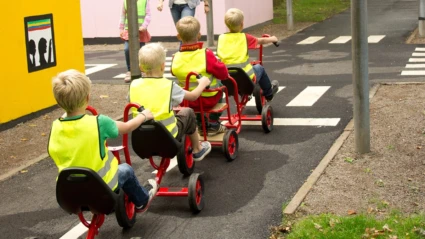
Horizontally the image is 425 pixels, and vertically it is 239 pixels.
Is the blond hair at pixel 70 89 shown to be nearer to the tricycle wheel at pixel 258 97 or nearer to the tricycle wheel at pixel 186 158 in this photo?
the tricycle wheel at pixel 186 158

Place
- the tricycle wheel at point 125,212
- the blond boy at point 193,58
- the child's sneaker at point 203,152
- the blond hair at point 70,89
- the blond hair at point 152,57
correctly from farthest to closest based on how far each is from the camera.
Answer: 1. the blond boy at point 193,58
2. the child's sneaker at point 203,152
3. the blond hair at point 152,57
4. the tricycle wheel at point 125,212
5. the blond hair at point 70,89

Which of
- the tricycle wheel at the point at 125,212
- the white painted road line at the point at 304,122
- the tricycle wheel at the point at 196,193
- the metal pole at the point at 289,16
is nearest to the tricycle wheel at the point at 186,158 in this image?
the tricycle wheel at the point at 196,193

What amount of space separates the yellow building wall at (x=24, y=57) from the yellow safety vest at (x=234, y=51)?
3.19 meters

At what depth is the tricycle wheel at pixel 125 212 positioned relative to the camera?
21.3 feet

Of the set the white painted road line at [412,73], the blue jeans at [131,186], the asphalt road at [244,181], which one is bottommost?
the asphalt road at [244,181]

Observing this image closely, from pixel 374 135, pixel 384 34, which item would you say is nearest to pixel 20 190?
pixel 374 135

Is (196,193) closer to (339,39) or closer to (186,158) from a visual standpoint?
(186,158)

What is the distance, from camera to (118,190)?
20.1 feet

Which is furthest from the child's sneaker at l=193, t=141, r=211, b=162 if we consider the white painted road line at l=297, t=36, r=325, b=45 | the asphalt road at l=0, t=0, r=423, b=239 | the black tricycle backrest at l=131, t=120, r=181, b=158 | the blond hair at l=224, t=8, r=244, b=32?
the white painted road line at l=297, t=36, r=325, b=45

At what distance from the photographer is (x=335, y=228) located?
6.41m

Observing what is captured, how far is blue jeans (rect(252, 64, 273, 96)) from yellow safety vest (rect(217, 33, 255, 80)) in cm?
45

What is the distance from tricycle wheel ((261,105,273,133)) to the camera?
1016 cm

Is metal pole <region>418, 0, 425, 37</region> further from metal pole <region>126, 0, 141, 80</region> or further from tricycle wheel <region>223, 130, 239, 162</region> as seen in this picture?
tricycle wheel <region>223, 130, 239, 162</region>

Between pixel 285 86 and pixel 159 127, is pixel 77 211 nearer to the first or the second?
pixel 159 127
